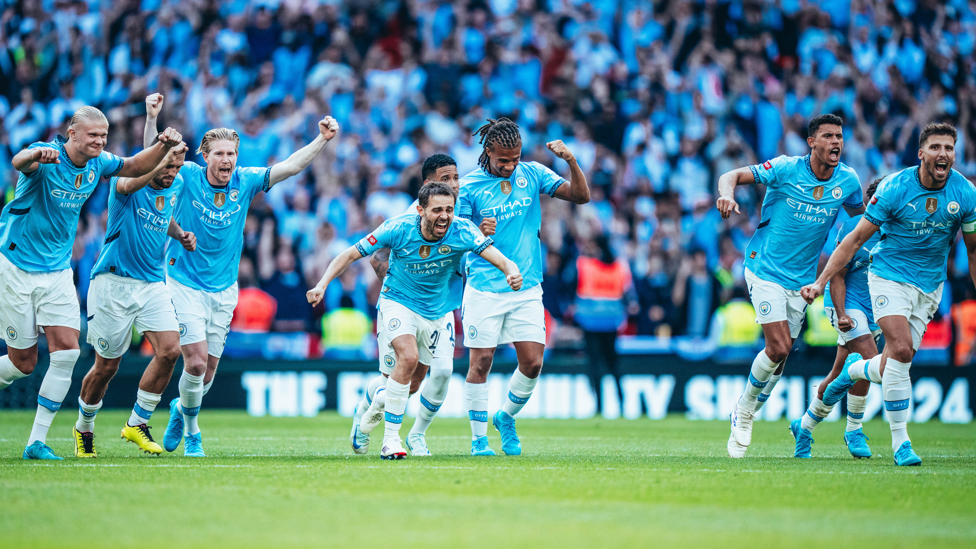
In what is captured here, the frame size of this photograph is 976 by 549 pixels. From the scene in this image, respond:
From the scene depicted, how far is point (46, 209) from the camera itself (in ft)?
25.7

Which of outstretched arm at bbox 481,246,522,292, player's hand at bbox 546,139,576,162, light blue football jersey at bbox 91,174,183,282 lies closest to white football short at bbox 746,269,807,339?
player's hand at bbox 546,139,576,162

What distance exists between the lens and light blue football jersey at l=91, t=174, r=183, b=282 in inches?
327

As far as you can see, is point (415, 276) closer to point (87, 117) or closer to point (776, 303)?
point (87, 117)

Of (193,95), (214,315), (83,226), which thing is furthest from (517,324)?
(193,95)

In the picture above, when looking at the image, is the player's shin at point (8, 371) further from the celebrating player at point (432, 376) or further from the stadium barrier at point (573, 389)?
the stadium barrier at point (573, 389)

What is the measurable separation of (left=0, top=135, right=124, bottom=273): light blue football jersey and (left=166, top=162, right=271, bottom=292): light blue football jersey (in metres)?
0.91

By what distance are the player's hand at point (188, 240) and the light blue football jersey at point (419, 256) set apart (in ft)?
4.64

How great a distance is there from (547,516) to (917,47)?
19.6 meters

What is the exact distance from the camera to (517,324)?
28.9 feet

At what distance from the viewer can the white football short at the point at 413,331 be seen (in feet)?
27.0

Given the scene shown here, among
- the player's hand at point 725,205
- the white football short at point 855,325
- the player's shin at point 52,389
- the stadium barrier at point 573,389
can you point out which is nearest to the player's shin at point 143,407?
the player's shin at point 52,389

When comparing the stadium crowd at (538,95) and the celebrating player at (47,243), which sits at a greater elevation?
the stadium crowd at (538,95)

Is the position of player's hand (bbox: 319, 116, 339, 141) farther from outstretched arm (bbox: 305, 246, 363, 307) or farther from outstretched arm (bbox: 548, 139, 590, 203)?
outstretched arm (bbox: 548, 139, 590, 203)

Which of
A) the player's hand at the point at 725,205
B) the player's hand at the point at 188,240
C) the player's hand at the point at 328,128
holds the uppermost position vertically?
the player's hand at the point at 328,128
